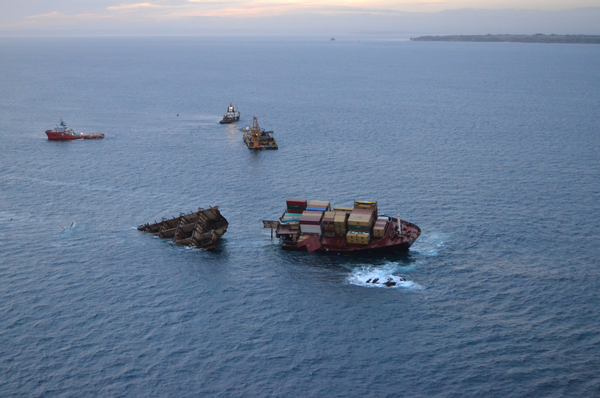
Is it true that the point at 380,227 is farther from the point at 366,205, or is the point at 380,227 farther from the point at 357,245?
the point at 366,205

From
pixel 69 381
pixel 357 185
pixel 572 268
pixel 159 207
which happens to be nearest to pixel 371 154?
pixel 357 185

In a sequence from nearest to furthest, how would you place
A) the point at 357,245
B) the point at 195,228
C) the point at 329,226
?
the point at 357,245, the point at 329,226, the point at 195,228

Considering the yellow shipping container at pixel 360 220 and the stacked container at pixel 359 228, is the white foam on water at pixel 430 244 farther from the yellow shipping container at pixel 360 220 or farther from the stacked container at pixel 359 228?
the yellow shipping container at pixel 360 220

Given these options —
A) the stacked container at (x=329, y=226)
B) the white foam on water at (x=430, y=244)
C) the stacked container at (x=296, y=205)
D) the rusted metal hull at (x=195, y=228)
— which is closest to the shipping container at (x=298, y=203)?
the stacked container at (x=296, y=205)

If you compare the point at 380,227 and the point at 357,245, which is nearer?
the point at 357,245

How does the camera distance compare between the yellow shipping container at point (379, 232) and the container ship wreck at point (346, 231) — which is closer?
the container ship wreck at point (346, 231)

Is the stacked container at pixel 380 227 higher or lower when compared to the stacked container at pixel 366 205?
lower

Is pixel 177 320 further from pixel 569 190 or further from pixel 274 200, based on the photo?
pixel 569 190

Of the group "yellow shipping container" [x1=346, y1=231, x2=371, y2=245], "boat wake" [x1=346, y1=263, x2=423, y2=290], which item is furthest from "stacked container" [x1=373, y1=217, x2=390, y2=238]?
"boat wake" [x1=346, y1=263, x2=423, y2=290]

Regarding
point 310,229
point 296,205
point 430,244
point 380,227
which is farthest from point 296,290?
point 430,244
